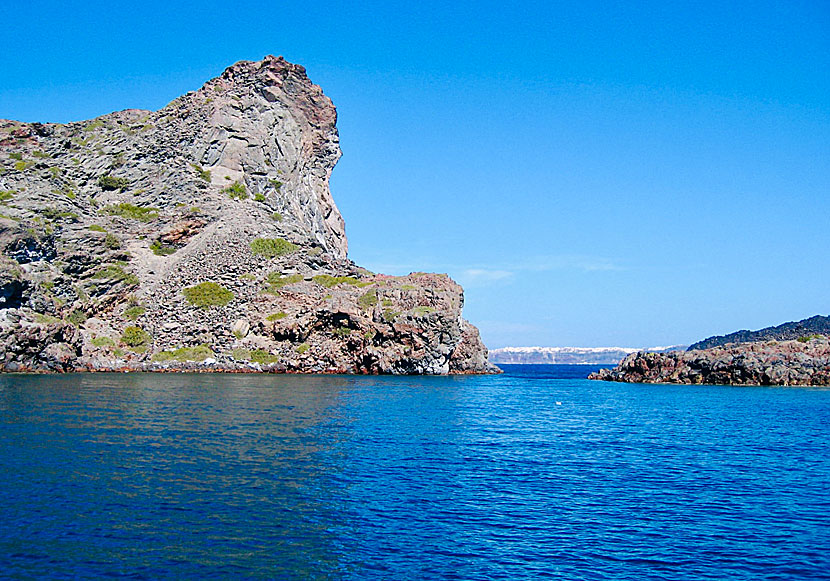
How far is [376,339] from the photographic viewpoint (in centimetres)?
11138

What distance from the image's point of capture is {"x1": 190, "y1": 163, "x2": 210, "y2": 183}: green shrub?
142500mm

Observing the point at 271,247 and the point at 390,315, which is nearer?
the point at 390,315

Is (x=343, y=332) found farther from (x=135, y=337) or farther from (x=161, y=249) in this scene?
(x=161, y=249)

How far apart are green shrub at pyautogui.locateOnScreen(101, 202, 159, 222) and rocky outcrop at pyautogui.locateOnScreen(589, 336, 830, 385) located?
100317mm

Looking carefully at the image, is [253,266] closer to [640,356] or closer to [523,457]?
[640,356]

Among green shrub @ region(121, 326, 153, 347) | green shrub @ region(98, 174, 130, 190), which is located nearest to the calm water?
green shrub @ region(121, 326, 153, 347)

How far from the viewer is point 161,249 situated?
126 meters

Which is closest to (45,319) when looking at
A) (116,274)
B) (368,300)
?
(116,274)

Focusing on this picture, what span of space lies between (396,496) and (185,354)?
298 ft

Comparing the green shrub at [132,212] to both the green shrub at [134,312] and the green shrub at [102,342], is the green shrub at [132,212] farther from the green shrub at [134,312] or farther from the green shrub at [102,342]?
the green shrub at [102,342]

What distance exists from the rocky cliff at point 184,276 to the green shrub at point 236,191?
1.16 ft

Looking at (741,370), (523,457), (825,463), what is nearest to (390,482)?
(523,457)

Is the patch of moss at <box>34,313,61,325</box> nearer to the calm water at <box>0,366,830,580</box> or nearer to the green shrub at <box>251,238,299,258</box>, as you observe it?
the green shrub at <box>251,238,299,258</box>

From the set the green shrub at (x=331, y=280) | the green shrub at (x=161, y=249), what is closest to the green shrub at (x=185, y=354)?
the green shrub at (x=331, y=280)
